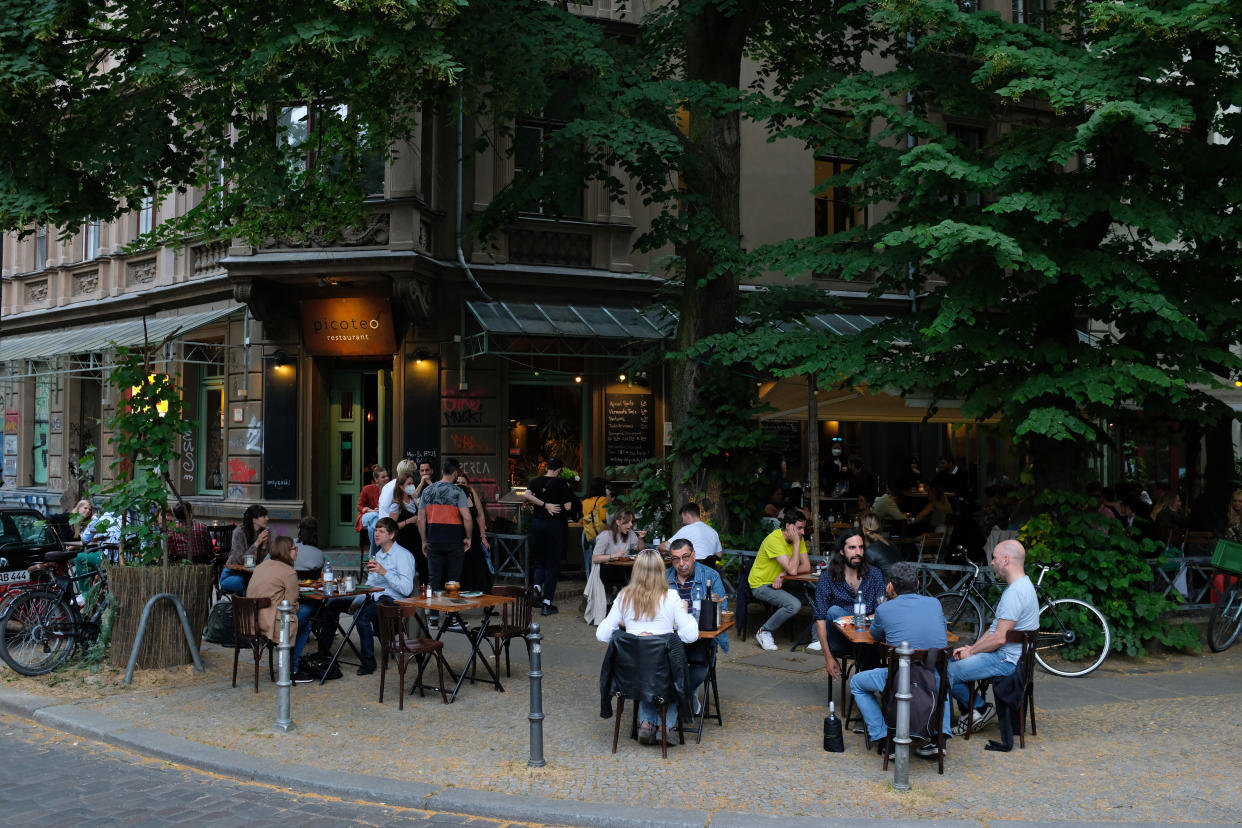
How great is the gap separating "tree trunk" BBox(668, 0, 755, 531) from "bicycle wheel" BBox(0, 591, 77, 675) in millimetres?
6962

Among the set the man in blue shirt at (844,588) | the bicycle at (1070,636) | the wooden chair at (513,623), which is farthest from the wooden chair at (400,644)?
the bicycle at (1070,636)

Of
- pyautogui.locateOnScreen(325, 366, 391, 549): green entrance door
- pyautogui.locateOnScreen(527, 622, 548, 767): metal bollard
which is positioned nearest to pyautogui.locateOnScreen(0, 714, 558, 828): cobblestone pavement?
pyautogui.locateOnScreen(527, 622, 548, 767): metal bollard

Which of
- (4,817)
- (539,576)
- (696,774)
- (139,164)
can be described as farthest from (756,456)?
(4,817)

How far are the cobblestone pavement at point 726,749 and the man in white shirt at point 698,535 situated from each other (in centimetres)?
147

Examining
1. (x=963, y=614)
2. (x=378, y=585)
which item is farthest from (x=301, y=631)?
(x=963, y=614)

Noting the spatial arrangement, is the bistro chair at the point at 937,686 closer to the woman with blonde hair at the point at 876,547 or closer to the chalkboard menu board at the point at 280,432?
the woman with blonde hair at the point at 876,547

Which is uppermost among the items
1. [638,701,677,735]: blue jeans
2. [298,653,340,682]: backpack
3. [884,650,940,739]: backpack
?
[884,650,940,739]: backpack

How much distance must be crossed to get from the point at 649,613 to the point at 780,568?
4109mm

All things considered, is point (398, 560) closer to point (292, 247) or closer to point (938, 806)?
point (938, 806)

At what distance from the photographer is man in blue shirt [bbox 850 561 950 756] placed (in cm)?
722

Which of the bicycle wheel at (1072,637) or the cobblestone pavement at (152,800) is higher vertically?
the bicycle wheel at (1072,637)

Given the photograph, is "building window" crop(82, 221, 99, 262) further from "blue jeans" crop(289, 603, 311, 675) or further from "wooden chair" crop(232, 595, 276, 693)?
"wooden chair" crop(232, 595, 276, 693)

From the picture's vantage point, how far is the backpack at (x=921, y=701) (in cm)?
696

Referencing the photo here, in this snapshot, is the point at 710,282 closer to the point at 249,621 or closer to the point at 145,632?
the point at 249,621
